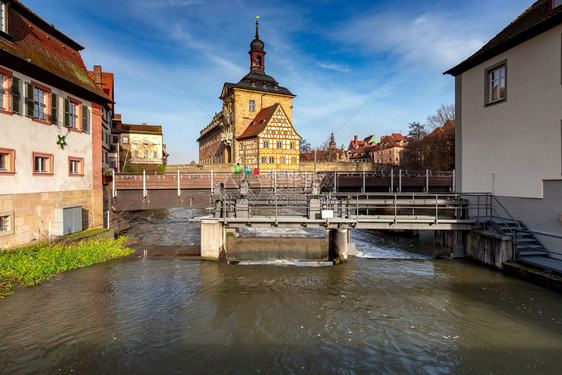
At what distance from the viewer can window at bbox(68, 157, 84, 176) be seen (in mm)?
17438

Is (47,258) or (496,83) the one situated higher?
(496,83)

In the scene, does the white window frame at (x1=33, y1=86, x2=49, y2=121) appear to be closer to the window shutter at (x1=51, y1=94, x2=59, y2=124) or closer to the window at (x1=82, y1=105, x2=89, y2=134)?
the window shutter at (x1=51, y1=94, x2=59, y2=124)

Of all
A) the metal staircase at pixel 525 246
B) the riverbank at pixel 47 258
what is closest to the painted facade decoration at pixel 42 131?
the riverbank at pixel 47 258

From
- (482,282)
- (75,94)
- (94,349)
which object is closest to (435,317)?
(482,282)

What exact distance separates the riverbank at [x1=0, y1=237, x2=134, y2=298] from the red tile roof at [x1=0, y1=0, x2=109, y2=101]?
8.51 metres

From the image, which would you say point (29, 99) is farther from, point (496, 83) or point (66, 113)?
point (496, 83)

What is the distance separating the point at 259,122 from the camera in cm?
5138

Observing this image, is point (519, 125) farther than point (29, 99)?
No

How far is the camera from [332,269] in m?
14.4

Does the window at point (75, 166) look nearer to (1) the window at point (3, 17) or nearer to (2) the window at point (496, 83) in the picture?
(1) the window at point (3, 17)

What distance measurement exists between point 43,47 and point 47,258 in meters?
11.4

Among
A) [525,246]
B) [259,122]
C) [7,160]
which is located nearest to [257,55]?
[259,122]

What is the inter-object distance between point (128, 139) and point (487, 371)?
6256 centimetres

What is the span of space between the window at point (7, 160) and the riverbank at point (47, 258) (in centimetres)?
349
